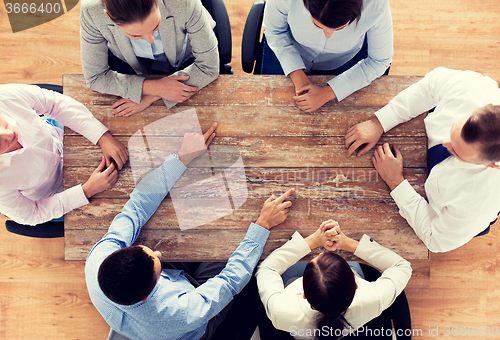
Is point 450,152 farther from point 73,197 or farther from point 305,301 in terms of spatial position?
point 73,197

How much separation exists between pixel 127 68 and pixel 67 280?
154 centimetres

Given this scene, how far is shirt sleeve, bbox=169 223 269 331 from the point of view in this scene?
1323mm

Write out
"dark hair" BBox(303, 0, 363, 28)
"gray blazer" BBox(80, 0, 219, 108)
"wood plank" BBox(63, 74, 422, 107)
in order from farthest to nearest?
"wood plank" BBox(63, 74, 422, 107)
"gray blazer" BBox(80, 0, 219, 108)
"dark hair" BBox(303, 0, 363, 28)

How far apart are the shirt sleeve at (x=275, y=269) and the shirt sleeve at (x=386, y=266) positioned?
27 cm

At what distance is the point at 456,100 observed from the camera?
1.28 m

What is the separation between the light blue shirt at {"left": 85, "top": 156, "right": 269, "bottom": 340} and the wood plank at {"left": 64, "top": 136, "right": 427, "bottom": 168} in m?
0.11

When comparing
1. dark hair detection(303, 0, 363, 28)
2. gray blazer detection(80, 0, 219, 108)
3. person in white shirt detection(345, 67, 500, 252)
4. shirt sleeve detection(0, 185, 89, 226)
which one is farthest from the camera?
shirt sleeve detection(0, 185, 89, 226)

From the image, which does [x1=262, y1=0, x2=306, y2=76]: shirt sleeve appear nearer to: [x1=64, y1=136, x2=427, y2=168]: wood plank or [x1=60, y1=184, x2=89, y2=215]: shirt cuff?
[x1=64, y1=136, x2=427, y2=168]: wood plank

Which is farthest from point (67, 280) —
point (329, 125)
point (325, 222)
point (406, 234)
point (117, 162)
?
point (406, 234)

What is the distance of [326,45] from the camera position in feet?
4.86

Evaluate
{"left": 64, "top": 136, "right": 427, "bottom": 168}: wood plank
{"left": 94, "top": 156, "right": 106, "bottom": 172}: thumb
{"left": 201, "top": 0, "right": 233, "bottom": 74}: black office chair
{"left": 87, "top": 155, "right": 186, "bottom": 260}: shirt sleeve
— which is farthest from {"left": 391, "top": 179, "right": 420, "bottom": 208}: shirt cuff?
{"left": 94, "top": 156, "right": 106, "bottom": 172}: thumb

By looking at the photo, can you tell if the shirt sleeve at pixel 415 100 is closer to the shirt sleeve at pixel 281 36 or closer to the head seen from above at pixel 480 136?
the head seen from above at pixel 480 136

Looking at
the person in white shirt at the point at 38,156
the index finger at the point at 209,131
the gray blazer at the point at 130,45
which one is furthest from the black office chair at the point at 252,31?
the person in white shirt at the point at 38,156

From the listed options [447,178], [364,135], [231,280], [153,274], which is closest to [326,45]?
[364,135]
